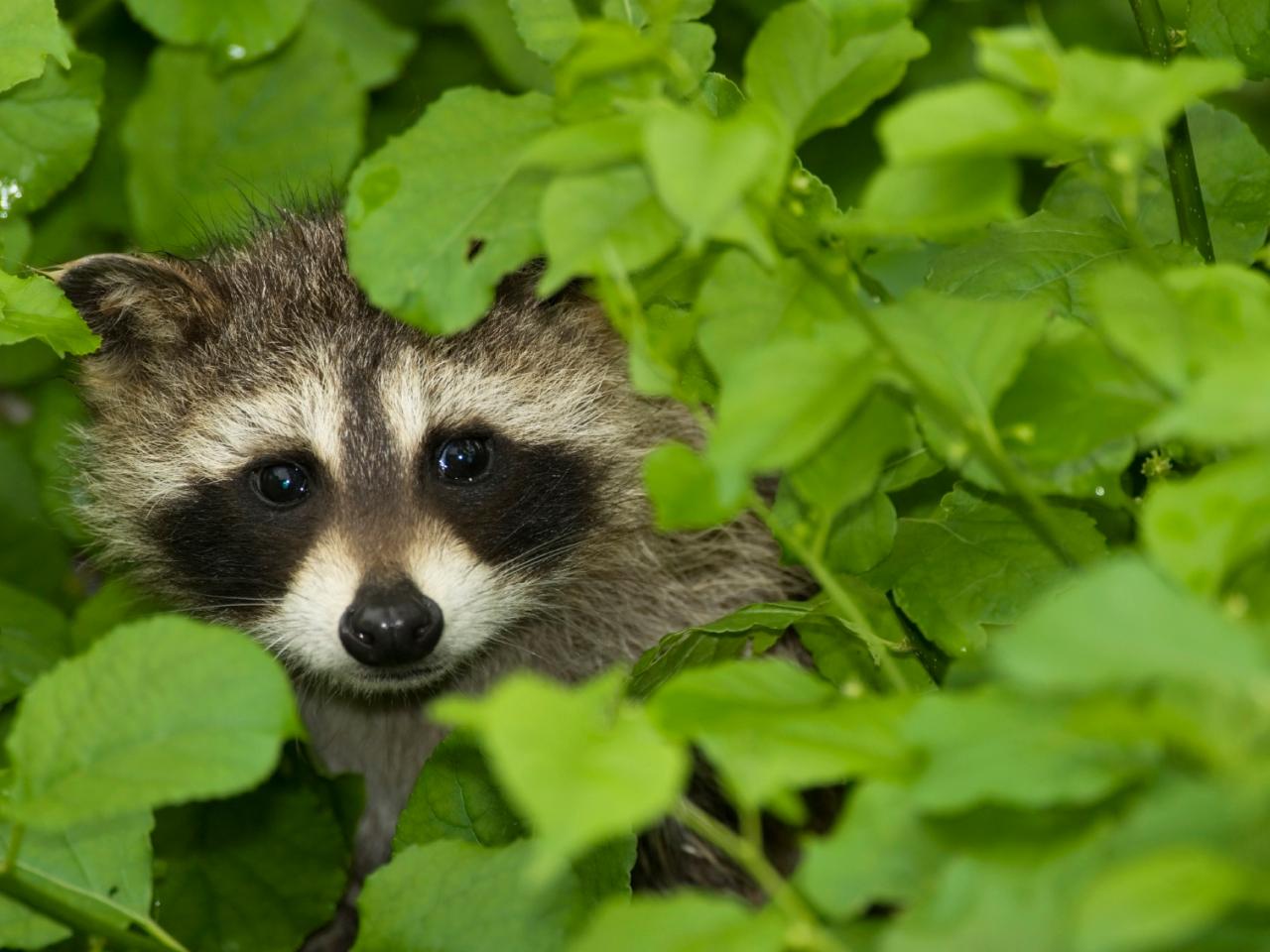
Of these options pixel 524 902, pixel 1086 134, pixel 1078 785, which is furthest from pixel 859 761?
pixel 524 902

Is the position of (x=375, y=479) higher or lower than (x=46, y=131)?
lower

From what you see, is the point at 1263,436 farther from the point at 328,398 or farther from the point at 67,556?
the point at 67,556

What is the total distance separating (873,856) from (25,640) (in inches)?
79.4

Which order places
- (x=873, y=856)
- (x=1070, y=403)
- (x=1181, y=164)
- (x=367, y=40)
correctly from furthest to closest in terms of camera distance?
1. (x=367, y=40)
2. (x=1181, y=164)
3. (x=1070, y=403)
4. (x=873, y=856)

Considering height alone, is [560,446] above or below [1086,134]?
below

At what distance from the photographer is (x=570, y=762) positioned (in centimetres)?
107

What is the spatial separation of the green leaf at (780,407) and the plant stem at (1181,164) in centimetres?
123

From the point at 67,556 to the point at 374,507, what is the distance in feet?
3.81

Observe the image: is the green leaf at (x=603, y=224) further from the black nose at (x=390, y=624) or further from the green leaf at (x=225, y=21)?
the green leaf at (x=225, y=21)

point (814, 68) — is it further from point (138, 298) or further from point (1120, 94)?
point (138, 298)

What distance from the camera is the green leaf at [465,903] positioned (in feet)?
5.35

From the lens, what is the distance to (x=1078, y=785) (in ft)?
3.54

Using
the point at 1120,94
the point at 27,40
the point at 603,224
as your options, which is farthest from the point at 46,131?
the point at 1120,94

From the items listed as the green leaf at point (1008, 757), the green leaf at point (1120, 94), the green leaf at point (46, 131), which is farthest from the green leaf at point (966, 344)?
the green leaf at point (46, 131)
